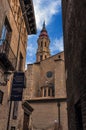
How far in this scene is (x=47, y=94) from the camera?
119 ft

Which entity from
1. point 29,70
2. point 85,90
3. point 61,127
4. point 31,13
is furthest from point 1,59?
point 29,70

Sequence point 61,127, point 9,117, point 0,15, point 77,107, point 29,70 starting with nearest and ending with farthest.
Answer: point 77,107, point 0,15, point 9,117, point 61,127, point 29,70

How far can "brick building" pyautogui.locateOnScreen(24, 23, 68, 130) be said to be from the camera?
95.2ft

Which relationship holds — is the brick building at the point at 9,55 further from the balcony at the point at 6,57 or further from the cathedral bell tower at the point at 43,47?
the cathedral bell tower at the point at 43,47

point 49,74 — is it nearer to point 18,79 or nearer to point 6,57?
point 18,79

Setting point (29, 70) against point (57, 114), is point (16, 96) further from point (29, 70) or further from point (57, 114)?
point (29, 70)

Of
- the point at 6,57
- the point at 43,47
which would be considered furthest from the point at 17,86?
the point at 43,47

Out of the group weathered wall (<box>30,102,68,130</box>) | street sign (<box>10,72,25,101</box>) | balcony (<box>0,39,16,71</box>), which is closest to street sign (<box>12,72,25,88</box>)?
street sign (<box>10,72,25,101</box>)

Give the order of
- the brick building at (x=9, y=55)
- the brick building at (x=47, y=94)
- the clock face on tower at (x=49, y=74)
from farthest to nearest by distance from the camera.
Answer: the clock face on tower at (x=49, y=74) < the brick building at (x=47, y=94) < the brick building at (x=9, y=55)

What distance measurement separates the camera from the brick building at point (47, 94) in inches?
1143

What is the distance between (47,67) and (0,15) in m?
31.9

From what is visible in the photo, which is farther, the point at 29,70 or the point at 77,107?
the point at 29,70

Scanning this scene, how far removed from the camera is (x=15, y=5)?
12.3 m

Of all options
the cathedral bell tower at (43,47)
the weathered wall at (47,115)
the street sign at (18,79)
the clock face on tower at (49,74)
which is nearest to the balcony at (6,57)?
the street sign at (18,79)
